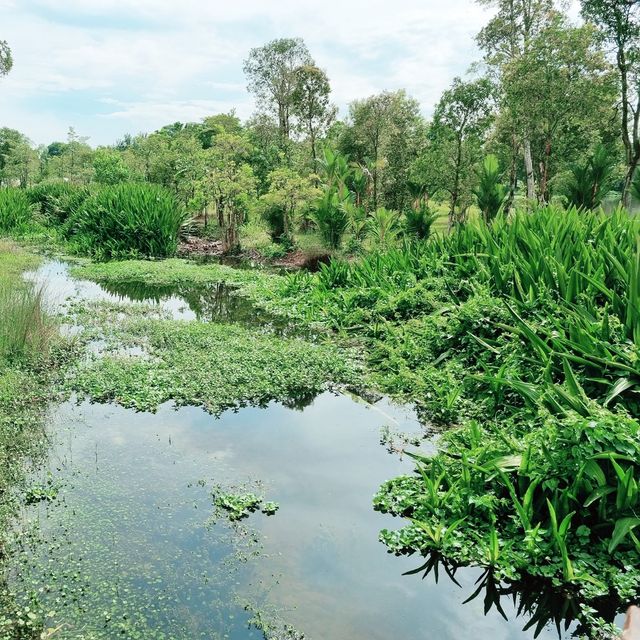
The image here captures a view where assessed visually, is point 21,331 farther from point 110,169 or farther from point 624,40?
point 110,169

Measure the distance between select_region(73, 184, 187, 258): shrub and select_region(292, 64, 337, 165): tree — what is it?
8.67 m

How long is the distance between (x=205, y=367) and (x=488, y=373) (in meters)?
3.12

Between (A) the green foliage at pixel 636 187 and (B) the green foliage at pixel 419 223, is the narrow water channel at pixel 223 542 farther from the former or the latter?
(A) the green foliage at pixel 636 187

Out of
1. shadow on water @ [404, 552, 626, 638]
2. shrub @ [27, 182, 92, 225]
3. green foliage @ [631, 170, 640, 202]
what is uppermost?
shrub @ [27, 182, 92, 225]

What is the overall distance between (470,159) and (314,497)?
1908 centimetres

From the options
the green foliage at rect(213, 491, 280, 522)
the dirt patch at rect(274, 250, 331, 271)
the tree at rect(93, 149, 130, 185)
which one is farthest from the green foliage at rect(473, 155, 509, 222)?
the tree at rect(93, 149, 130, 185)

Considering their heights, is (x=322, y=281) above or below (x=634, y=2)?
below

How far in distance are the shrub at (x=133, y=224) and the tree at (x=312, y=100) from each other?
8673 mm

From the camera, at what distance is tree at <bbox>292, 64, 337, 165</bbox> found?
2378cm

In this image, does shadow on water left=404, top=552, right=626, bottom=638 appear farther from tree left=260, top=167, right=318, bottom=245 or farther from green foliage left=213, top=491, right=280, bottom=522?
tree left=260, top=167, right=318, bottom=245

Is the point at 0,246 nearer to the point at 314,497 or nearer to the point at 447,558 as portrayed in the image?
the point at 314,497

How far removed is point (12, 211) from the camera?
19625 millimetres

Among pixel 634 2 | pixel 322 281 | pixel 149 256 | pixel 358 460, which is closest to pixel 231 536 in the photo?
pixel 358 460

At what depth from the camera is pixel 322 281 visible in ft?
35.1
